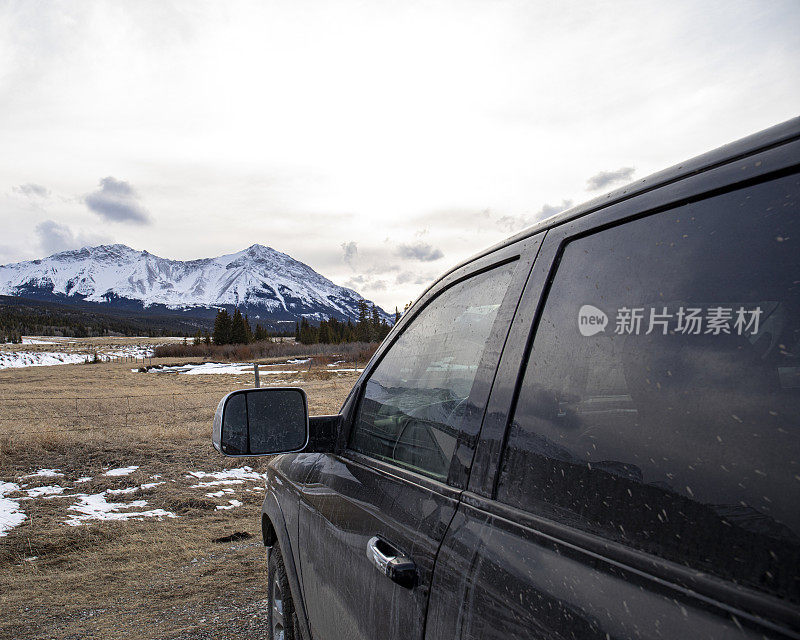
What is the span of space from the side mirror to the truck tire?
2.99 feet

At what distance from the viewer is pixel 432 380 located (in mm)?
1691

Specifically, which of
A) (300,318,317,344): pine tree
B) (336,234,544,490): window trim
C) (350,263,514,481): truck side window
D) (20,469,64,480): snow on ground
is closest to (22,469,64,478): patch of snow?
(20,469,64,480): snow on ground

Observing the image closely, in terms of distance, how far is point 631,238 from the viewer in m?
1.09

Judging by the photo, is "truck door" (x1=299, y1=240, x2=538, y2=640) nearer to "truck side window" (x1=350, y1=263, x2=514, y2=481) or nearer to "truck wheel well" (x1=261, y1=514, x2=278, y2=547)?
"truck side window" (x1=350, y1=263, x2=514, y2=481)

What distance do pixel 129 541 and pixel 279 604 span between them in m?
3.83

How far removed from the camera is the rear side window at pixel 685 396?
749 mm

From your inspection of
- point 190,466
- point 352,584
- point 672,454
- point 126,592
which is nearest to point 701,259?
point 672,454

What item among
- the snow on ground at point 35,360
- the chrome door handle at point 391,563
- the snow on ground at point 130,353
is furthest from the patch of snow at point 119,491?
the snow on ground at point 130,353

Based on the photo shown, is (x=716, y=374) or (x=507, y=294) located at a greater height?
(x=507, y=294)

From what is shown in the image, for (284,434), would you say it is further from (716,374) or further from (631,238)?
(716,374)

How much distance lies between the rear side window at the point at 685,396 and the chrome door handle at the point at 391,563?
0.35 meters

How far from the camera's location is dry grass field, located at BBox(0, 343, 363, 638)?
415 cm

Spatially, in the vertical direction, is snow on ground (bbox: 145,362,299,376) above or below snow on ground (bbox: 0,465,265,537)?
below

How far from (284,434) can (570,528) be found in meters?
1.36
